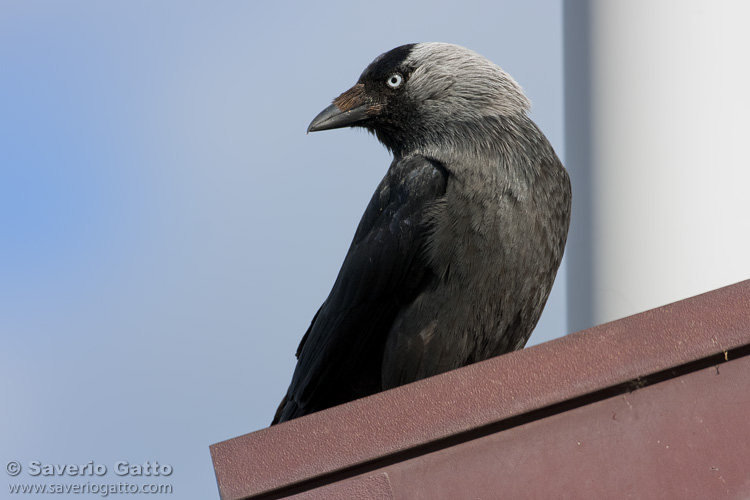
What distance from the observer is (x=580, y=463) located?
2342 mm

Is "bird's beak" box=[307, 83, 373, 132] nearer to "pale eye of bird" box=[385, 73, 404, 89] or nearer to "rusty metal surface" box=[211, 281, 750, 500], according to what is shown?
"pale eye of bird" box=[385, 73, 404, 89]

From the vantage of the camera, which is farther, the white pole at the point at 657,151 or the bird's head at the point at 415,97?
the white pole at the point at 657,151

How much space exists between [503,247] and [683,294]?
5.14 feet

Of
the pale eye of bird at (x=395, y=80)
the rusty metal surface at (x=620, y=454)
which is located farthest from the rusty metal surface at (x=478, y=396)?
the pale eye of bird at (x=395, y=80)

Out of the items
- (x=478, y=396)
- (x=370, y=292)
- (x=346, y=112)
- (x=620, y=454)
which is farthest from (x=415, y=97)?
(x=620, y=454)

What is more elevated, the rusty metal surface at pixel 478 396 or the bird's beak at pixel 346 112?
the bird's beak at pixel 346 112

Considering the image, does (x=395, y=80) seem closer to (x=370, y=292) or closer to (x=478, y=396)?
(x=370, y=292)

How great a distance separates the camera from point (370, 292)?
3932mm

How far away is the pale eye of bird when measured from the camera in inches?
182

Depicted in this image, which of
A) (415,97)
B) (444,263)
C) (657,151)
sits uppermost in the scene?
(415,97)

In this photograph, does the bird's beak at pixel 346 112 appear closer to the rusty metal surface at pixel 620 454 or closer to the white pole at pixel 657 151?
the white pole at pixel 657 151

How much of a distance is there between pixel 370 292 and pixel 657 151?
2027 mm

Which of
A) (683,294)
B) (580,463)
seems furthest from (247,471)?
(683,294)

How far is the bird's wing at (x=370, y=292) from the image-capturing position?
12.7 feet
